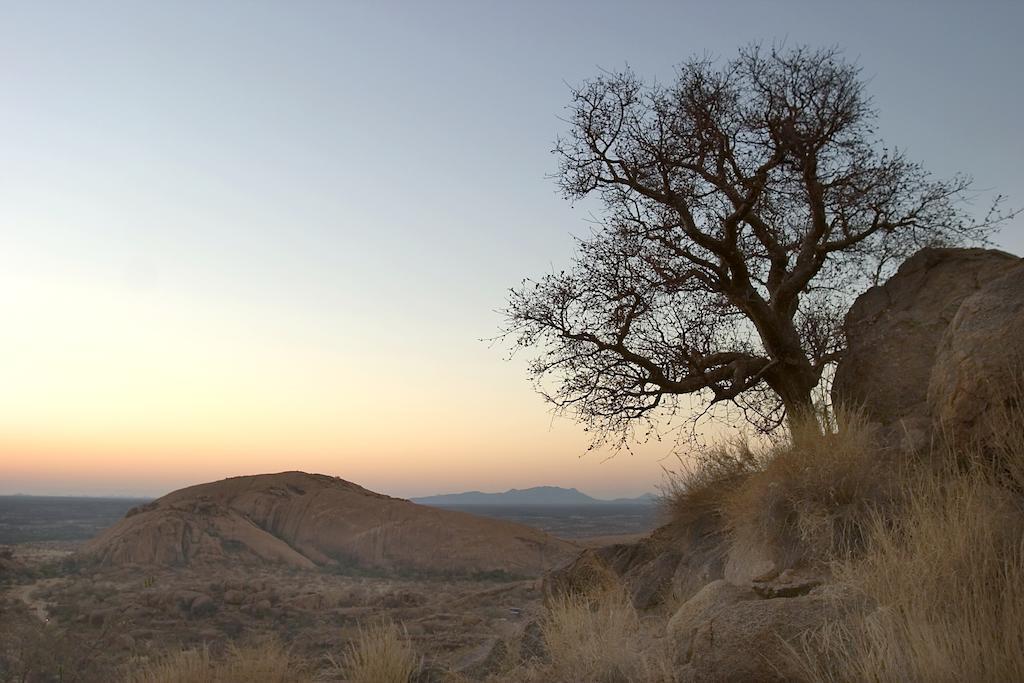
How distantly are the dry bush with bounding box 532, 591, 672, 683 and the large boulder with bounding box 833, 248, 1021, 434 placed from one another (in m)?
3.83

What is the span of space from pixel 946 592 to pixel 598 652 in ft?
9.40

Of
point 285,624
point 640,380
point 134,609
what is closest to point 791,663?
point 640,380

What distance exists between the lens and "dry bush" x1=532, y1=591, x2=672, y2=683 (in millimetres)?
5461

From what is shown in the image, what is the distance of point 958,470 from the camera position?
240 inches

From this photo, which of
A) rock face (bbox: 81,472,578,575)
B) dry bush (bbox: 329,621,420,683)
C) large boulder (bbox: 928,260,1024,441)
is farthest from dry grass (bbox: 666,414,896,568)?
rock face (bbox: 81,472,578,575)

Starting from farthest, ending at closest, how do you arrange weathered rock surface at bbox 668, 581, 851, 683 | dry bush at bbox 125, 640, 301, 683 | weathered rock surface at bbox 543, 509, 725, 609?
weathered rock surface at bbox 543, 509, 725, 609 < dry bush at bbox 125, 640, 301, 683 < weathered rock surface at bbox 668, 581, 851, 683

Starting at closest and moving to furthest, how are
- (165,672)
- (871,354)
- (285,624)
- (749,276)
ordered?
1. (165,672)
2. (871,354)
3. (749,276)
4. (285,624)

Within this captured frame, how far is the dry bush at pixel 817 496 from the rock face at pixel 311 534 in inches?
664

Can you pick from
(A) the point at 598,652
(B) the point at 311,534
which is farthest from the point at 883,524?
(B) the point at 311,534

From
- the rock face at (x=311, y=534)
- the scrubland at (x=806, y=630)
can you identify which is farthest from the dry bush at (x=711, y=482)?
the rock face at (x=311, y=534)

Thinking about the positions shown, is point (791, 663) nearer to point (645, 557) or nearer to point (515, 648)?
point (515, 648)

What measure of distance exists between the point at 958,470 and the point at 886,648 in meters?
2.70

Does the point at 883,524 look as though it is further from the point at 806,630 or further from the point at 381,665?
the point at 381,665

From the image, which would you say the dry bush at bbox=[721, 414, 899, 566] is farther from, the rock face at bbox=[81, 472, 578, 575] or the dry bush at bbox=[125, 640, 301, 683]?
the rock face at bbox=[81, 472, 578, 575]
